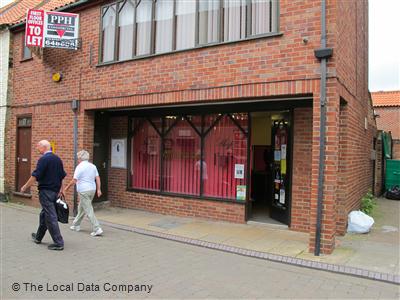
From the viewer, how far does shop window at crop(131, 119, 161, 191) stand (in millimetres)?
9891

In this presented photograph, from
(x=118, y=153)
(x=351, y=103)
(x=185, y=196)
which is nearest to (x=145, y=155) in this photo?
(x=118, y=153)

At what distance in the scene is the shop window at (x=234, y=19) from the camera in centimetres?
719

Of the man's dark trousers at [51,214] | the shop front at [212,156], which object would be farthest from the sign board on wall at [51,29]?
the man's dark trousers at [51,214]

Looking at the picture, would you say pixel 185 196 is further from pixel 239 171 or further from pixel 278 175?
pixel 278 175

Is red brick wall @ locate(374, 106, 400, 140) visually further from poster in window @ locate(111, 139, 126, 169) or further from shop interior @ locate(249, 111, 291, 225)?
poster in window @ locate(111, 139, 126, 169)

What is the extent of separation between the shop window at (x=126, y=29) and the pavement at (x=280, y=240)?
3916 millimetres

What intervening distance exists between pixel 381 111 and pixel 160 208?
2719 cm

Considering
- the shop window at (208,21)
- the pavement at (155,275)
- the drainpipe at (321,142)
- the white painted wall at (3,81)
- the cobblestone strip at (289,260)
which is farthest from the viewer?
the white painted wall at (3,81)

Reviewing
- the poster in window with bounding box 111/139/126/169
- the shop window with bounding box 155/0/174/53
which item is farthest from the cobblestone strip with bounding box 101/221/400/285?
the shop window with bounding box 155/0/174/53

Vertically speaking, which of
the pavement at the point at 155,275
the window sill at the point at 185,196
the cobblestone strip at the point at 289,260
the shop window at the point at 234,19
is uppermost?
the shop window at the point at 234,19

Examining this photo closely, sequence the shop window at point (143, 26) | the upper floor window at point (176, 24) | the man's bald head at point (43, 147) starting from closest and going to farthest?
the man's bald head at point (43, 147), the upper floor window at point (176, 24), the shop window at point (143, 26)

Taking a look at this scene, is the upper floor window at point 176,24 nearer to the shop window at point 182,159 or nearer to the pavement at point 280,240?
the shop window at point 182,159

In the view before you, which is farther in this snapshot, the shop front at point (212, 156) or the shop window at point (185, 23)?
the shop front at point (212, 156)

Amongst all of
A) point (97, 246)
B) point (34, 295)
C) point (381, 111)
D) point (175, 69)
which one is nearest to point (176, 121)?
point (175, 69)
